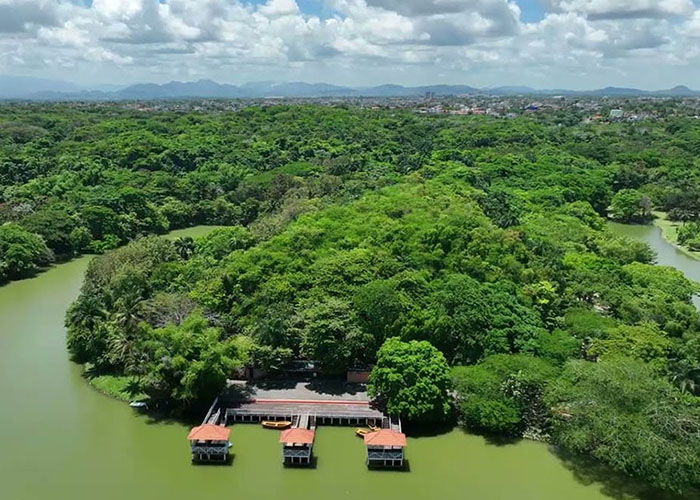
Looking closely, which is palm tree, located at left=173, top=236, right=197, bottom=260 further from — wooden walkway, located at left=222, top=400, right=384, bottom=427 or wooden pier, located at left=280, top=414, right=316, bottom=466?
wooden pier, located at left=280, top=414, right=316, bottom=466

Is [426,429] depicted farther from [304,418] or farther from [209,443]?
[209,443]

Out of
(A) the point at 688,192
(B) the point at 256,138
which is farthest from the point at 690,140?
(B) the point at 256,138

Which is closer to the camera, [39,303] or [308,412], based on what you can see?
[308,412]

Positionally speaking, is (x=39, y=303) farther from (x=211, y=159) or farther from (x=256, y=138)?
(x=256, y=138)

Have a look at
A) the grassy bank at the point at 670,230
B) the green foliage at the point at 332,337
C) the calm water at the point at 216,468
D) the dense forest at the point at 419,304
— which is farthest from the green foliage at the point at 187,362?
the grassy bank at the point at 670,230

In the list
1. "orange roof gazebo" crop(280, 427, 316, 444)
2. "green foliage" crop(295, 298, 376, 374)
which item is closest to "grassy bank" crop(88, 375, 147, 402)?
"green foliage" crop(295, 298, 376, 374)
